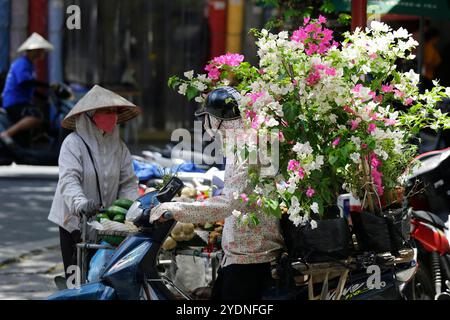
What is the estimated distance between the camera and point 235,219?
5176 mm

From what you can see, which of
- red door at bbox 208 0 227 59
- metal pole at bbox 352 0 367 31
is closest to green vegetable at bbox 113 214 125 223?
metal pole at bbox 352 0 367 31

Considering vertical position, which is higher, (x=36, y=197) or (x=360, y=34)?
(x=360, y=34)

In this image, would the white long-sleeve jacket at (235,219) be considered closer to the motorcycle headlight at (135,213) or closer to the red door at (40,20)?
the motorcycle headlight at (135,213)

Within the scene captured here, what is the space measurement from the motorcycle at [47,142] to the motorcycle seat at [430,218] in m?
8.24

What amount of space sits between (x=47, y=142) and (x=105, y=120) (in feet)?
27.7

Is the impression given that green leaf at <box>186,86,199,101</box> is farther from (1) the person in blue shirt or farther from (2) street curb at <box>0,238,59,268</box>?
(1) the person in blue shirt

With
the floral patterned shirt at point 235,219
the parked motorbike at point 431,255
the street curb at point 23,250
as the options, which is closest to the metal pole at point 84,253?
the floral patterned shirt at point 235,219

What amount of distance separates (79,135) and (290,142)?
6.51ft

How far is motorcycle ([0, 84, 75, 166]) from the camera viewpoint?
1455 cm

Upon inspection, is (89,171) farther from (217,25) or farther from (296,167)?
(217,25)

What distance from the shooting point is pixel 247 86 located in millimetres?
5207

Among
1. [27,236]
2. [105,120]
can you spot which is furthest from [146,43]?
[105,120]
